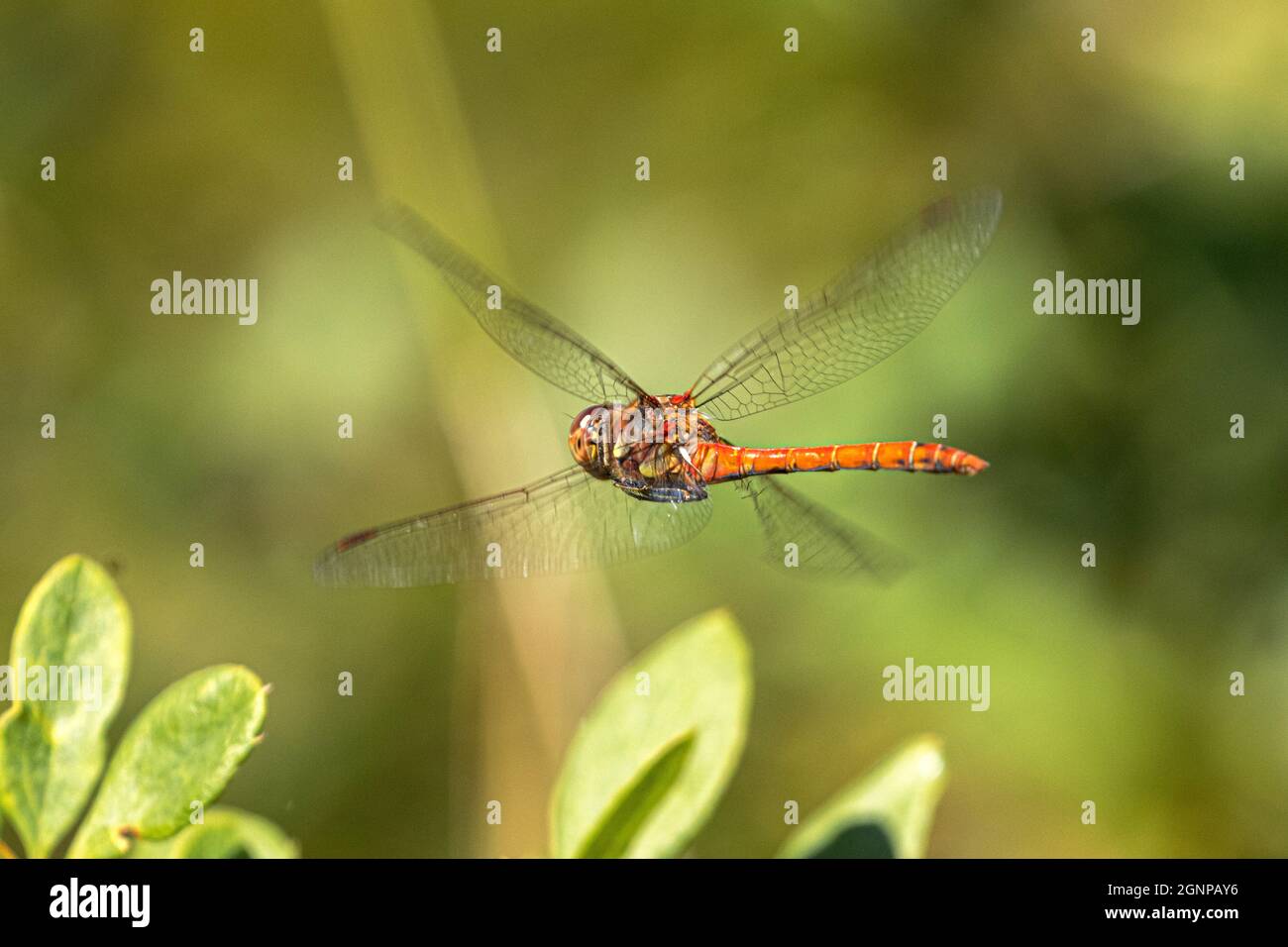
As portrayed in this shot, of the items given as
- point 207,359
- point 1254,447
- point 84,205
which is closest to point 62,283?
point 84,205

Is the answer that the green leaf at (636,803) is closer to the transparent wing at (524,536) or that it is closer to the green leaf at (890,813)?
the green leaf at (890,813)

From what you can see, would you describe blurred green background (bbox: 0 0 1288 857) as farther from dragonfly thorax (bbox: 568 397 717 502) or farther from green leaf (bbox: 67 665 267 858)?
green leaf (bbox: 67 665 267 858)

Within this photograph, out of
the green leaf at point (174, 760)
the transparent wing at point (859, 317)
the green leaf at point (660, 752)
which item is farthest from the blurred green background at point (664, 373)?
the green leaf at point (174, 760)

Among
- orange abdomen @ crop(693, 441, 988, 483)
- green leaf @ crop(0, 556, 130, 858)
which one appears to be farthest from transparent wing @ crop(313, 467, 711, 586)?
green leaf @ crop(0, 556, 130, 858)

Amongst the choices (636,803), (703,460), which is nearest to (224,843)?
(636,803)

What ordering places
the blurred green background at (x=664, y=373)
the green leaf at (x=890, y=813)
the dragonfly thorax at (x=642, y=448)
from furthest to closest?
the blurred green background at (x=664, y=373) < the dragonfly thorax at (x=642, y=448) < the green leaf at (x=890, y=813)

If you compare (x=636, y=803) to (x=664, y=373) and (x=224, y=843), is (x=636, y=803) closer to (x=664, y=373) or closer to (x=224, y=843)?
(x=224, y=843)

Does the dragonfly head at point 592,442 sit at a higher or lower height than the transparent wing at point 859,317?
lower

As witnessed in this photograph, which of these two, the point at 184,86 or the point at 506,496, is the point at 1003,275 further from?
the point at 184,86
